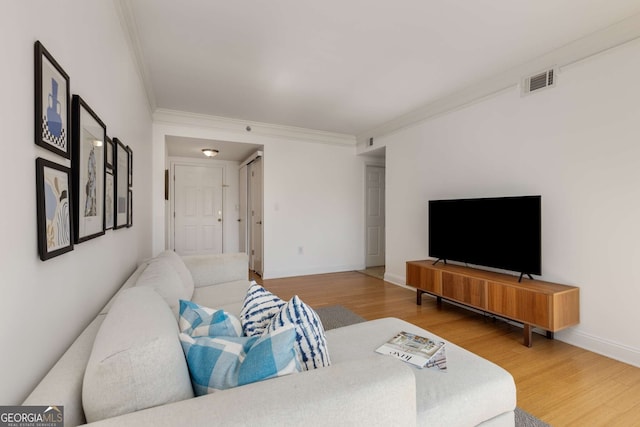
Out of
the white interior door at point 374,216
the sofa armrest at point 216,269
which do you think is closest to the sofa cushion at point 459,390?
the sofa armrest at point 216,269

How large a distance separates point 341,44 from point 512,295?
8.51 feet

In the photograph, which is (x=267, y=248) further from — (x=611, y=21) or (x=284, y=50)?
(x=611, y=21)

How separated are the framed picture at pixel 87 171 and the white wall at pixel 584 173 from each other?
11.1ft

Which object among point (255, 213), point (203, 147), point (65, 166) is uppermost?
point (203, 147)

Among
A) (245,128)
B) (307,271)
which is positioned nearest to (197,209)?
(245,128)

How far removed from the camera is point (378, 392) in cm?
81

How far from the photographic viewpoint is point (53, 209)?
3.21 feet

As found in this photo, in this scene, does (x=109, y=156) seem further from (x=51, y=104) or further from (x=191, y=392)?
(x=191, y=392)

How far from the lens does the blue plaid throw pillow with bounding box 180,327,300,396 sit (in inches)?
33.7

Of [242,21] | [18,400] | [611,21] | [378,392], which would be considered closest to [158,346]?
[18,400]

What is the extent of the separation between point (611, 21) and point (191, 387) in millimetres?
3491

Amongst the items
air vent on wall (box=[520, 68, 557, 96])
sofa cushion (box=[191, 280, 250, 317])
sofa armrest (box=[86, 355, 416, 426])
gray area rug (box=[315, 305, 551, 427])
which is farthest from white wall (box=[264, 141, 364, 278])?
sofa armrest (box=[86, 355, 416, 426])

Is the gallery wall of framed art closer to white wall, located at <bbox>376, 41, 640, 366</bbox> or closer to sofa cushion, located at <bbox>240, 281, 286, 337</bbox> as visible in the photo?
sofa cushion, located at <bbox>240, 281, 286, 337</bbox>

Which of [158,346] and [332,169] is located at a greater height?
[332,169]
